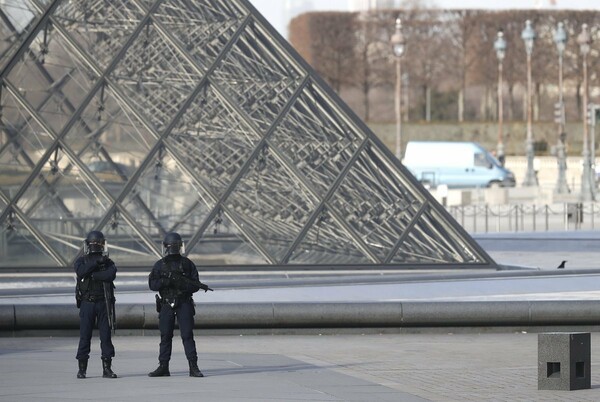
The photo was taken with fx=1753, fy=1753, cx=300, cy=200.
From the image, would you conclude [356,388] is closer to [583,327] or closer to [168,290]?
[168,290]

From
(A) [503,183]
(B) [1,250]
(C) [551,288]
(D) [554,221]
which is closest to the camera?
(C) [551,288]

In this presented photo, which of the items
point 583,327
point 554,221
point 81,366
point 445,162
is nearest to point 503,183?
point 445,162

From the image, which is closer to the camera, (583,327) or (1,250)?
(583,327)

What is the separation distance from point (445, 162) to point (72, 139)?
4389cm

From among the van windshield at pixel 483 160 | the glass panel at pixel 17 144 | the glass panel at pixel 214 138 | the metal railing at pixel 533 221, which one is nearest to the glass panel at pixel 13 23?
the glass panel at pixel 17 144

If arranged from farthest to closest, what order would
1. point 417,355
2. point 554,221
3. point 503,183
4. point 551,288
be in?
point 503,183 → point 554,221 → point 551,288 → point 417,355

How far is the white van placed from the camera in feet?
216

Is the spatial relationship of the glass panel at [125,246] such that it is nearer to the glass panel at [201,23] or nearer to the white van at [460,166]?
the glass panel at [201,23]

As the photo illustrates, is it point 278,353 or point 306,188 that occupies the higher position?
point 306,188

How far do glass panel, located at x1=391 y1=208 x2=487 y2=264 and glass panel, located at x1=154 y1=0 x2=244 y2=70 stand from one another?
3706 mm

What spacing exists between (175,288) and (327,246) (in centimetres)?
1031

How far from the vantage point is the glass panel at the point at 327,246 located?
23250 millimetres

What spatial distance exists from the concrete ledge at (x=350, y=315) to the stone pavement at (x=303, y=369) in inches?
5.6

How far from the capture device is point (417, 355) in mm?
15500
